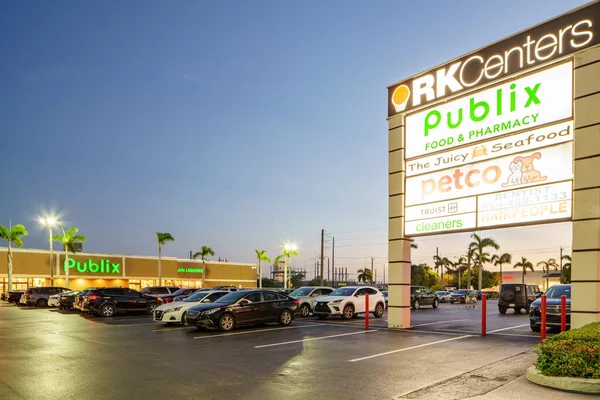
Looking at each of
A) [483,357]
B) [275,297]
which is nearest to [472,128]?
[483,357]

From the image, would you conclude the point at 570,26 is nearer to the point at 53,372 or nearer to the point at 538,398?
the point at 538,398

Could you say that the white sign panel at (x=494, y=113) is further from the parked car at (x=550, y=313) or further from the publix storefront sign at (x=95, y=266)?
the publix storefront sign at (x=95, y=266)

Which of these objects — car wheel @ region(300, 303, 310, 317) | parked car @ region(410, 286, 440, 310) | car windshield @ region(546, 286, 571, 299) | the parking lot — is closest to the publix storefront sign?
parked car @ region(410, 286, 440, 310)

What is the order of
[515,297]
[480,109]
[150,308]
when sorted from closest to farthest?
1. [480,109]
2. [150,308]
3. [515,297]

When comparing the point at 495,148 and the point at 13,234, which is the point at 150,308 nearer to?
the point at 495,148

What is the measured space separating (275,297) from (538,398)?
43.7ft

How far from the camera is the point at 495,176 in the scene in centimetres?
1579

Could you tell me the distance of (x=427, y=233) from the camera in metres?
18.0

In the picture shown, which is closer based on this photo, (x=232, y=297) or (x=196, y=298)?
(x=232, y=297)

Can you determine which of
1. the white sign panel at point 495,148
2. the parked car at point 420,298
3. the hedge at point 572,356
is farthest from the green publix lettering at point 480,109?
the parked car at point 420,298

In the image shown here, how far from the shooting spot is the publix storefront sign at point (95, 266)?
61.6 metres

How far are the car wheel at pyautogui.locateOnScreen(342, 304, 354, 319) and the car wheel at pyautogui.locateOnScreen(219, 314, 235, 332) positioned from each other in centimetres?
672

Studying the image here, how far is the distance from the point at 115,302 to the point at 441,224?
17.4m

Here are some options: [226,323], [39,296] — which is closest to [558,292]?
[226,323]
